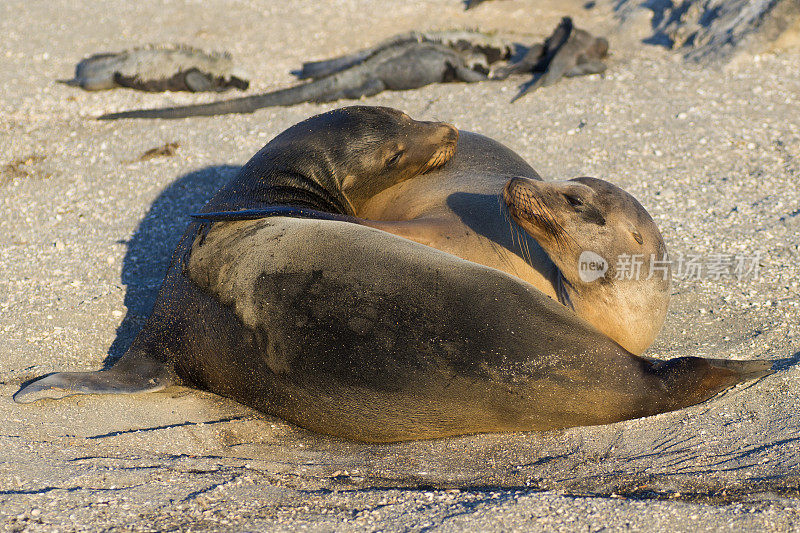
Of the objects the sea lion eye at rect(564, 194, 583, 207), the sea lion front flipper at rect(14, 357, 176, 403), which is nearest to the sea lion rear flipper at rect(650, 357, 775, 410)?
the sea lion eye at rect(564, 194, 583, 207)

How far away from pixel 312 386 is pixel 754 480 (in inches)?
61.3

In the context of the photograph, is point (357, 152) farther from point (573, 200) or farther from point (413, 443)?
point (413, 443)

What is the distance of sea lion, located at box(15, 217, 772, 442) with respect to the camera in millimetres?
3035

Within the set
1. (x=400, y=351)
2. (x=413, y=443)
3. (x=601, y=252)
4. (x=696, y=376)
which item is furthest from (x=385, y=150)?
(x=696, y=376)

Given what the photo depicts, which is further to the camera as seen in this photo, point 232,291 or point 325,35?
point 325,35

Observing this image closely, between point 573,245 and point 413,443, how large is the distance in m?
1.09

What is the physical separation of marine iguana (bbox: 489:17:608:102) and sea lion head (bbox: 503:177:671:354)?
4.13 metres

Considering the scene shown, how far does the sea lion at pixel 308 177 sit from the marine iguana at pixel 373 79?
3.63 metres

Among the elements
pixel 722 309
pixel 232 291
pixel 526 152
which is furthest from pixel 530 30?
pixel 232 291

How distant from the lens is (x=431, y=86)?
8.40 m

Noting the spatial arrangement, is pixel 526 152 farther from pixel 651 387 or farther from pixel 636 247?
pixel 651 387

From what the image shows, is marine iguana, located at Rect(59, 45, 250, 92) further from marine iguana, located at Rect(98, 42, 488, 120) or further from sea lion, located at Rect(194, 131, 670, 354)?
sea lion, located at Rect(194, 131, 670, 354)

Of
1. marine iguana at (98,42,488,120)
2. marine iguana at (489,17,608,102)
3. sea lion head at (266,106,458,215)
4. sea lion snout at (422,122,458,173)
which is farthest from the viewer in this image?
marine iguana at (489,17,608,102)

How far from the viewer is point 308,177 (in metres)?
4.07
